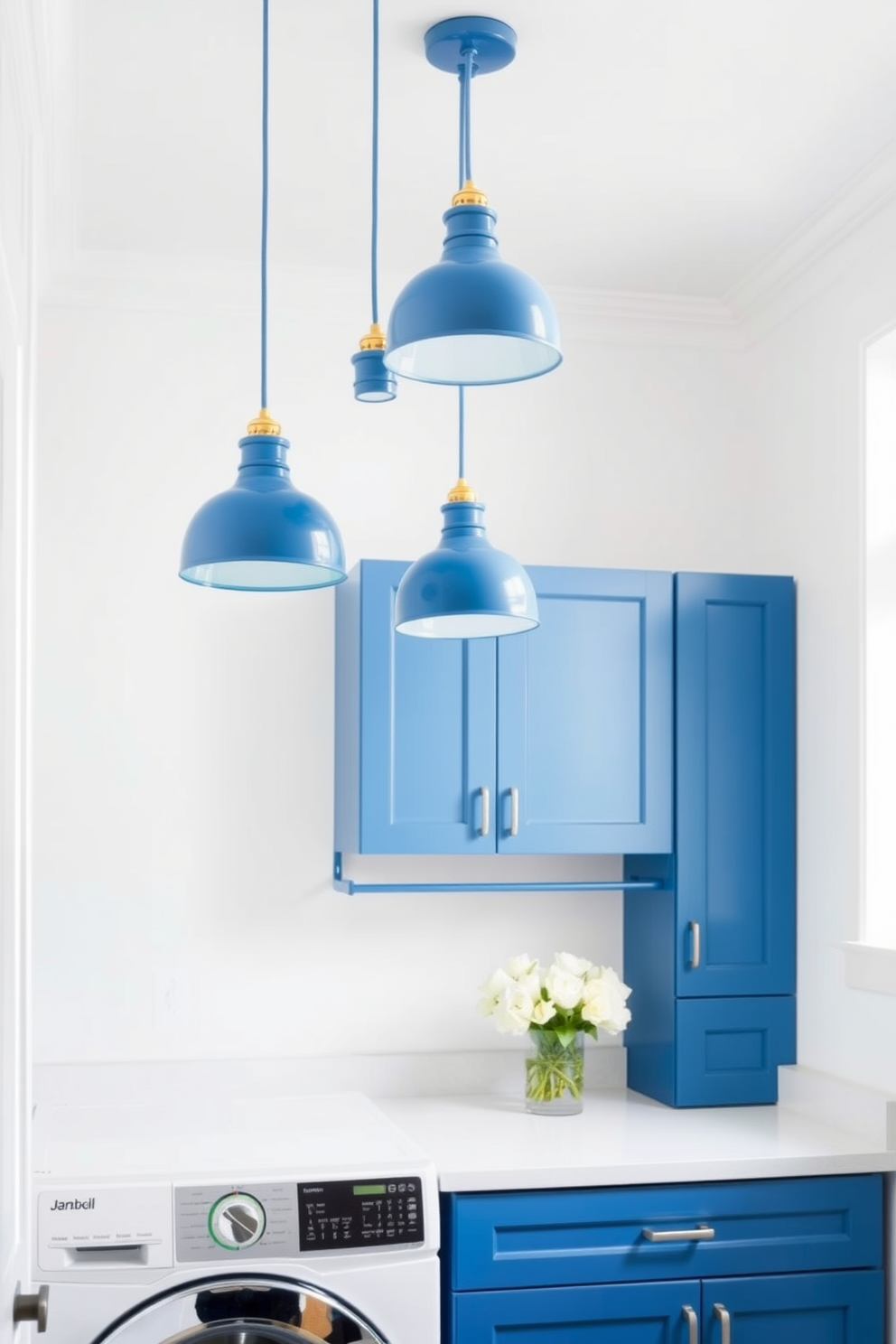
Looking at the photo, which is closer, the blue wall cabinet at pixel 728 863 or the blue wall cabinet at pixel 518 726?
the blue wall cabinet at pixel 518 726

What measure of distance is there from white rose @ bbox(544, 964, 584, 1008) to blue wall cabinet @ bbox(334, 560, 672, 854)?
0.27 metres

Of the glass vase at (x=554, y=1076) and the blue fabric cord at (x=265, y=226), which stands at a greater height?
the blue fabric cord at (x=265, y=226)

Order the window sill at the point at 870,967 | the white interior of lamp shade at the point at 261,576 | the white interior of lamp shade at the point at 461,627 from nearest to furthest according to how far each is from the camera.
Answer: the white interior of lamp shade at the point at 261,576
the white interior of lamp shade at the point at 461,627
the window sill at the point at 870,967

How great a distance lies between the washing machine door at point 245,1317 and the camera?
2.47m

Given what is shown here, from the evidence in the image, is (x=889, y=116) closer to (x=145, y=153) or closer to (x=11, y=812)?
(x=145, y=153)

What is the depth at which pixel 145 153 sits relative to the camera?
283 centimetres

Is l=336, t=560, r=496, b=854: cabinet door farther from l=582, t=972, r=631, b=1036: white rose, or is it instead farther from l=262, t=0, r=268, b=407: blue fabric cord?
l=262, t=0, r=268, b=407: blue fabric cord

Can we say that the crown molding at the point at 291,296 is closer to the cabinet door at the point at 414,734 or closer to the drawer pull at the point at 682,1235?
the cabinet door at the point at 414,734

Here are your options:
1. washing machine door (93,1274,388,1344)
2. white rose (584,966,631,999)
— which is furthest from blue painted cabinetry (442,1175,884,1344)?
white rose (584,966,631,999)

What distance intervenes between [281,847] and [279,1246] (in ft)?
3.37

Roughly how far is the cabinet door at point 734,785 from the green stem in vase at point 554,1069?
29cm

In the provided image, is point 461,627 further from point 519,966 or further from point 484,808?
point 519,966

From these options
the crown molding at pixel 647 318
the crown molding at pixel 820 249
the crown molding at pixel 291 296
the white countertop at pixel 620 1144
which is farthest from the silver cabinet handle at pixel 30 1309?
the crown molding at pixel 647 318

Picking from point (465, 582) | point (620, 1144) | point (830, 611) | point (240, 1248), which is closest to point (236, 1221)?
point (240, 1248)
